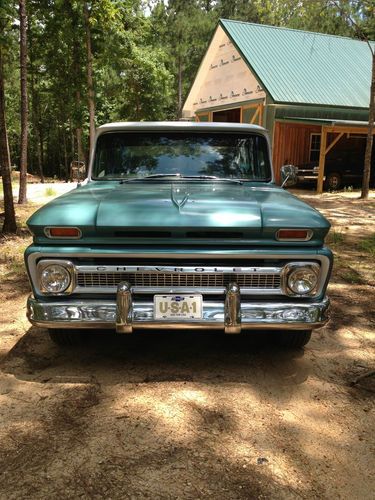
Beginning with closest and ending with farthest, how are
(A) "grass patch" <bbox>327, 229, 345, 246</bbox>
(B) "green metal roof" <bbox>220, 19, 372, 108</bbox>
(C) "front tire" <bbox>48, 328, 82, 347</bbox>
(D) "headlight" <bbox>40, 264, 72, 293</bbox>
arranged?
(D) "headlight" <bbox>40, 264, 72, 293</bbox> → (C) "front tire" <bbox>48, 328, 82, 347</bbox> → (A) "grass patch" <bbox>327, 229, 345, 246</bbox> → (B) "green metal roof" <bbox>220, 19, 372, 108</bbox>

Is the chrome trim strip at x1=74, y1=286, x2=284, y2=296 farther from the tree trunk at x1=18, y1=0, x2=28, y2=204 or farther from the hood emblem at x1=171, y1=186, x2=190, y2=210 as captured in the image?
the tree trunk at x1=18, y1=0, x2=28, y2=204

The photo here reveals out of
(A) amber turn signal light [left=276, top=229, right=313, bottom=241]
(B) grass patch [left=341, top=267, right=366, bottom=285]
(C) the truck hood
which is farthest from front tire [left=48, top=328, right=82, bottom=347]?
(B) grass patch [left=341, top=267, right=366, bottom=285]

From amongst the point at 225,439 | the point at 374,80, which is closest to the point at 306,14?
the point at 374,80

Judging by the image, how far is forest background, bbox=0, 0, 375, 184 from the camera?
14.0 m

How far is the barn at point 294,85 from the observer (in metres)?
18.9

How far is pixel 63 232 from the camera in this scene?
2.92 metres

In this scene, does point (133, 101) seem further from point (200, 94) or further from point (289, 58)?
point (289, 58)

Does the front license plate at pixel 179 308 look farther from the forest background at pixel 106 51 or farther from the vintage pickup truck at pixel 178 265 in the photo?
the forest background at pixel 106 51

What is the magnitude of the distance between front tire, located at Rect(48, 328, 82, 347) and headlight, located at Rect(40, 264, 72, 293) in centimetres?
53

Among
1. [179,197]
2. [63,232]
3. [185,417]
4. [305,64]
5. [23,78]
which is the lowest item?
[185,417]

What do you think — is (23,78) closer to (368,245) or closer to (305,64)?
(368,245)

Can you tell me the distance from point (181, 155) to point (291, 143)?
56.3ft

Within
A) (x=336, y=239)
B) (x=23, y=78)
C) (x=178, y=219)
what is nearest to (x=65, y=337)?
(x=178, y=219)

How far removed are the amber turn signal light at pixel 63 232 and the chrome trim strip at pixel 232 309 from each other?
3.23 feet
